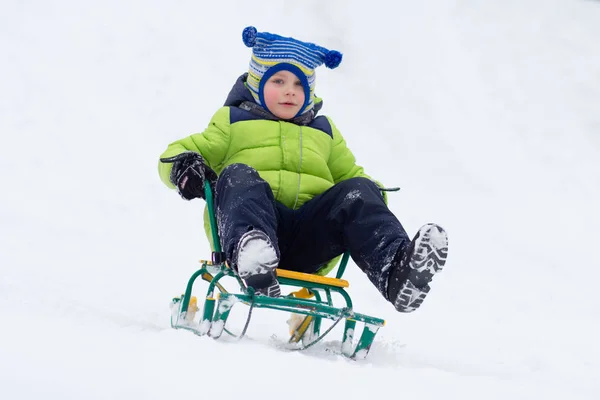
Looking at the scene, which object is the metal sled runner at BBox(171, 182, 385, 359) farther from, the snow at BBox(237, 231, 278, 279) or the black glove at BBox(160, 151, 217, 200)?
the snow at BBox(237, 231, 278, 279)

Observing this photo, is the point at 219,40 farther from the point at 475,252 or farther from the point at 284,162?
the point at 284,162

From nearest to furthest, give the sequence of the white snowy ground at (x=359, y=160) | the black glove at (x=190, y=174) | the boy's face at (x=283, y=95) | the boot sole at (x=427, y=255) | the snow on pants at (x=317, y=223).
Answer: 1. the white snowy ground at (x=359, y=160)
2. the boot sole at (x=427, y=255)
3. the snow on pants at (x=317, y=223)
4. the black glove at (x=190, y=174)
5. the boy's face at (x=283, y=95)

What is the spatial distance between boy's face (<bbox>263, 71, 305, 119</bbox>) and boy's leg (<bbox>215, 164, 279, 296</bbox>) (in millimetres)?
591

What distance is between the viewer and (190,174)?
2414 mm

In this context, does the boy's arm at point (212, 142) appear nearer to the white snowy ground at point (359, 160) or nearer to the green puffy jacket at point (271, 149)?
the green puffy jacket at point (271, 149)

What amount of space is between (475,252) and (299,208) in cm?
301

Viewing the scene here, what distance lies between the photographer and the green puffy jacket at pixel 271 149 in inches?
104

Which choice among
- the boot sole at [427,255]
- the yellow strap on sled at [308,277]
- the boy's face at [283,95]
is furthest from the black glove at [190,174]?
the boot sole at [427,255]

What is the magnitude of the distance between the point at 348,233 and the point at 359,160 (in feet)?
14.6

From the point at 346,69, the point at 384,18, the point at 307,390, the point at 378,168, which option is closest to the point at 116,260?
the point at 307,390

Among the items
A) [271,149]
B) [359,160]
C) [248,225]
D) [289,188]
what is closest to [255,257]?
[248,225]

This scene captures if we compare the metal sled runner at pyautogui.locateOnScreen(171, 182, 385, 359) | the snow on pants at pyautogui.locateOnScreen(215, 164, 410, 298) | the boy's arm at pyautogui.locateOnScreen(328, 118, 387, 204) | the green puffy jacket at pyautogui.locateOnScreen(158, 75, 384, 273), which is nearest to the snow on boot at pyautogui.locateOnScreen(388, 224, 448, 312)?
the snow on pants at pyautogui.locateOnScreen(215, 164, 410, 298)

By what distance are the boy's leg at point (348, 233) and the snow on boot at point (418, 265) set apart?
0.10m

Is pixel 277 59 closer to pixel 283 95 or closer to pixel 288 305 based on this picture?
pixel 283 95
